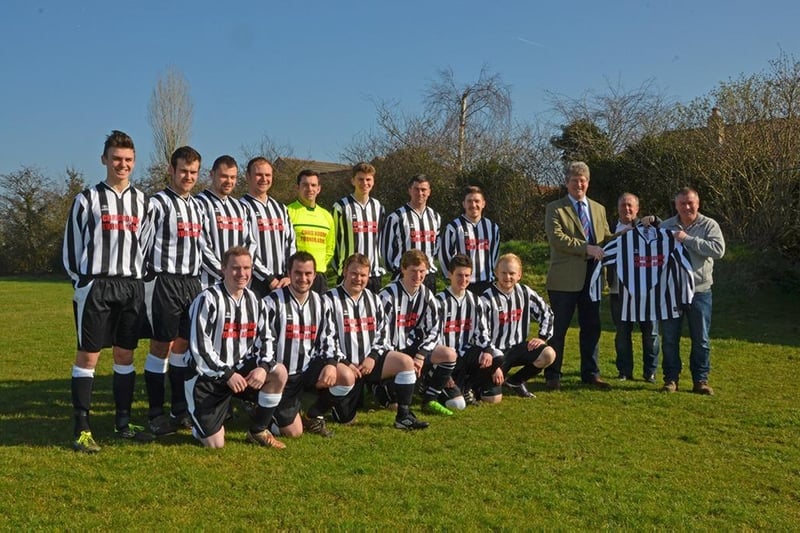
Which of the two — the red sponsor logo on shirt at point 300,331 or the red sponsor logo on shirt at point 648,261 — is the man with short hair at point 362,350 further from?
the red sponsor logo on shirt at point 648,261

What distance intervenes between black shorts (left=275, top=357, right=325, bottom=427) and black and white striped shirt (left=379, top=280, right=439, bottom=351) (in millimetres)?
796

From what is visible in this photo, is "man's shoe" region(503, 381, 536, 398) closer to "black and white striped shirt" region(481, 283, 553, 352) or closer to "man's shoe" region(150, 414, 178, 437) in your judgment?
"black and white striped shirt" region(481, 283, 553, 352)

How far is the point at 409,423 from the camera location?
509 centimetres

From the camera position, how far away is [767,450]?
462cm

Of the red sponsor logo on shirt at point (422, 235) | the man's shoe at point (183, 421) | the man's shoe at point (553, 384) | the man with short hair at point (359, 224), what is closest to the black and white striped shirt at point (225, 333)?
the man's shoe at point (183, 421)

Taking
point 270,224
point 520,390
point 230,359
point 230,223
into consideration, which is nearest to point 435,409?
point 520,390

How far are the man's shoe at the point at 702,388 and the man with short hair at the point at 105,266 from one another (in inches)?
192

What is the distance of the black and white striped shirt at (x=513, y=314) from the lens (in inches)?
239

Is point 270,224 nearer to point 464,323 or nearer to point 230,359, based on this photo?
point 230,359

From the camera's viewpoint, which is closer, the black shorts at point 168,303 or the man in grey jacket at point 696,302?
the black shorts at point 168,303

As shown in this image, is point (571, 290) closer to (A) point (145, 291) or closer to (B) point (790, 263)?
(A) point (145, 291)

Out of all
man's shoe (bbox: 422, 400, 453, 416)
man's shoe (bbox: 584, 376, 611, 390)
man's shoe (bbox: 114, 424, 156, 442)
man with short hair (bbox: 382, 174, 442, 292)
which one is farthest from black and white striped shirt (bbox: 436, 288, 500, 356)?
man's shoe (bbox: 114, 424, 156, 442)

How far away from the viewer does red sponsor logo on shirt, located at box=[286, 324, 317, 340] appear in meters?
5.00

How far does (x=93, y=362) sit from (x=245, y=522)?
1976 millimetres
